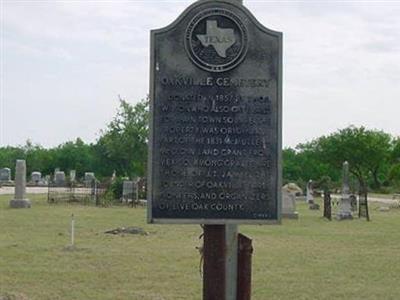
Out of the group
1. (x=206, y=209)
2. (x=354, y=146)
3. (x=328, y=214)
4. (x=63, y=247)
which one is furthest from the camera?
(x=354, y=146)

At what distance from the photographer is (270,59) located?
27.4 ft

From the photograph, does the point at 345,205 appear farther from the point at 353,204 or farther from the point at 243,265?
the point at 243,265

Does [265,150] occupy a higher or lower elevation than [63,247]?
higher

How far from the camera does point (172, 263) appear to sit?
55.4 feet

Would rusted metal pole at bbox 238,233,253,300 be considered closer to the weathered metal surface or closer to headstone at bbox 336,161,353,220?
the weathered metal surface

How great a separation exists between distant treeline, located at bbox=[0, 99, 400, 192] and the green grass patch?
29.0 metres

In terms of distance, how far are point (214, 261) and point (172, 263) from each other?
28.0 ft

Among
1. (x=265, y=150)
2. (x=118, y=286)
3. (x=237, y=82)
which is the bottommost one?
(x=118, y=286)

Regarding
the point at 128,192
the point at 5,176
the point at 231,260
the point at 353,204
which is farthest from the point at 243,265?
the point at 5,176

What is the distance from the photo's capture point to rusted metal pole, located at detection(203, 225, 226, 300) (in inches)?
332

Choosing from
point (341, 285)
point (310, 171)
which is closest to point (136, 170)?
point (310, 171)

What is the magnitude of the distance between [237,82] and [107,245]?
12531mm

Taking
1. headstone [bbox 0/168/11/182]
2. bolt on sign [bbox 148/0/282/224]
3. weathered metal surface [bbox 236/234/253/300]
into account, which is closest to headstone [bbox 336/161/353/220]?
weathered metal surface [bbox 236/234/253/300]

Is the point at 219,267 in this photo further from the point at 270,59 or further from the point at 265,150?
the point at 270,59
